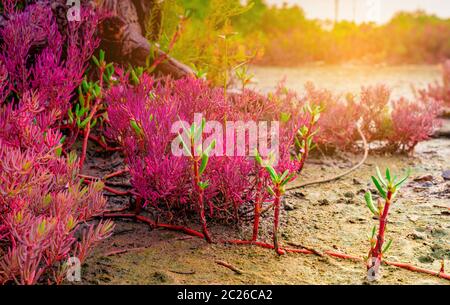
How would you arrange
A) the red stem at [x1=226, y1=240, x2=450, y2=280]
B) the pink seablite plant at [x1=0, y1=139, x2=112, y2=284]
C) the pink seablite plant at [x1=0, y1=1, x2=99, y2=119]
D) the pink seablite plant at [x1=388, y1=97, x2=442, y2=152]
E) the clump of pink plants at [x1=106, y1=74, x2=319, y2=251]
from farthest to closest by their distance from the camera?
the pink seablite plant at [x1=388, y1=97, x2=442, y2=152], the pink seablite plant at [x1=0, y1=1, x2=99, y2=119], the clump of pink plants at [x1=106, y1=74, x2=319, y2=251], the red stem at [x1=226, y1=240, x2=450, y2=280], the pink seablite plant at [x1=0, y1=139, x2=112, y2=284]

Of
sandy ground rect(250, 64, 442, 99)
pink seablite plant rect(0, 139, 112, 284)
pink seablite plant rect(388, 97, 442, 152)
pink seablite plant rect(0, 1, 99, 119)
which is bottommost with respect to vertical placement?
pink seablite plant rect(0, 139, 112, 284)

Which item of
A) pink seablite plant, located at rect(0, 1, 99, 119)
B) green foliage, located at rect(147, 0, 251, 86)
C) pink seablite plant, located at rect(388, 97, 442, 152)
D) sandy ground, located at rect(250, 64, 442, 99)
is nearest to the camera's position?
pink seablite plant, located at rect(0, 1, 99, 119)

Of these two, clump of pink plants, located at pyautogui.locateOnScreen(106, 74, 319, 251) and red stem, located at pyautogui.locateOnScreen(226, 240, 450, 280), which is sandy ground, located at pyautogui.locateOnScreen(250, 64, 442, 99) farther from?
red stem, located at pyautogui.locateOnScreen(226, 240, 450, 280)

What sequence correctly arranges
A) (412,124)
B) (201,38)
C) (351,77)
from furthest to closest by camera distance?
(351,77) < (201,38) < (412,124)

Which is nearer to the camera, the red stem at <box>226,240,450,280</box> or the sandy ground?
the red stem at <box>226,240,450,280</box>

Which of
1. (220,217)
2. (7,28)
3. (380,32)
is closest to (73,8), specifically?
(7,28)

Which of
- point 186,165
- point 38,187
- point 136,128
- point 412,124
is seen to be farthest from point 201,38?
point 38,187

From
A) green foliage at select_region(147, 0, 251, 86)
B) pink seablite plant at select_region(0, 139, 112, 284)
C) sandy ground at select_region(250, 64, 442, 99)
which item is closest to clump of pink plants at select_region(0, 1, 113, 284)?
pink seablite plant at select_region(0, 139, 112, 284)

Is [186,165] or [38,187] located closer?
[38,187]

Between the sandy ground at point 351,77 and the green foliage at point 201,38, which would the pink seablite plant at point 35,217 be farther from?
the sandy ground at point 351,77

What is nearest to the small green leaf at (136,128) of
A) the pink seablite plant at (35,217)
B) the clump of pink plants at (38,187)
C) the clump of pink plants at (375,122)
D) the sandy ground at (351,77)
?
the clump of pink plants at (38,187)

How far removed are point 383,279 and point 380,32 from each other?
16388 millimetres

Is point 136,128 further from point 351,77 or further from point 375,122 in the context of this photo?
point 351,77

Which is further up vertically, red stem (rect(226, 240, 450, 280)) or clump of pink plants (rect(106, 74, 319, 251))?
clump of pink plants (rect(106, 74, 319, 251))
